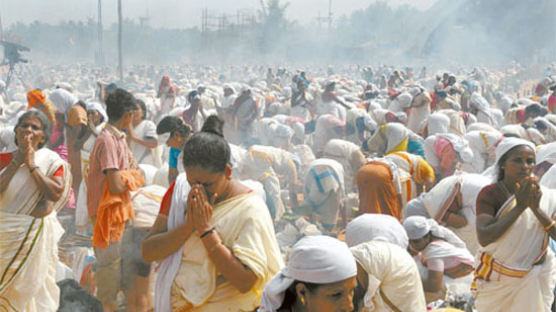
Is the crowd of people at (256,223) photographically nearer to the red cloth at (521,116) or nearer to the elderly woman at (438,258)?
the elderly woman at (438,258)

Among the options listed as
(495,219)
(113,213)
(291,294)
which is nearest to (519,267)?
(495,219)

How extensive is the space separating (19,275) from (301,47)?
2246 inches

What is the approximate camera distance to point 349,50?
58.4 m

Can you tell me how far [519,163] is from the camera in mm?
3090

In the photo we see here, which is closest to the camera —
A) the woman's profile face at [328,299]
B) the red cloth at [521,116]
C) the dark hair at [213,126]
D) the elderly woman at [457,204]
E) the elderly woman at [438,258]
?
the woman's profile face at [328,299]

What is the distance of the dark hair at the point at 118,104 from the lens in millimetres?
3734

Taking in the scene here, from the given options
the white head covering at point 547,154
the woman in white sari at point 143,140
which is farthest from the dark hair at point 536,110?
the woman in white sari at point 143,140

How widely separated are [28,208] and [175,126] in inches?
49.5

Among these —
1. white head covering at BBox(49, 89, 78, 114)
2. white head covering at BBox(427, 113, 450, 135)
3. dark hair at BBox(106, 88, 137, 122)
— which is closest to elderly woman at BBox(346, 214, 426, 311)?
dark hair at BBox(106, 88, 137, 122)

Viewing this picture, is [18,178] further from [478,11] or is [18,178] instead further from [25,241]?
[478,11]

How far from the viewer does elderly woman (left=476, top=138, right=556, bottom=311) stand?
10.0 feet

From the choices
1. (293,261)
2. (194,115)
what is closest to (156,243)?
(293,261)

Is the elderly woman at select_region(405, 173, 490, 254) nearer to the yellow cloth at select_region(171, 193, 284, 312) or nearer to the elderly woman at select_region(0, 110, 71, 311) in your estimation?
the yellow cloth at select_region(171, 193, 284, 312)

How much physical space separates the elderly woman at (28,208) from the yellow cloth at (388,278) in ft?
5.58
